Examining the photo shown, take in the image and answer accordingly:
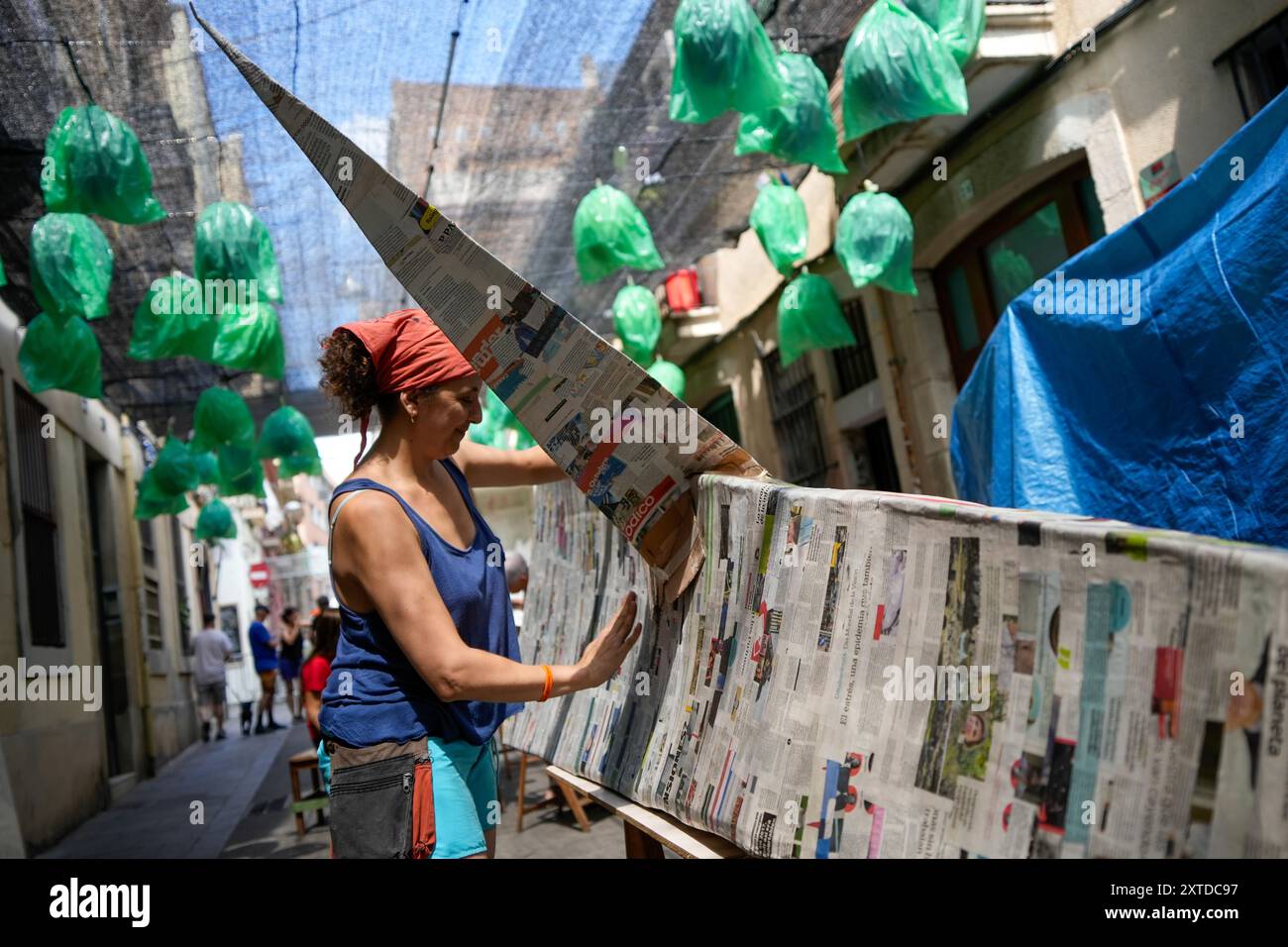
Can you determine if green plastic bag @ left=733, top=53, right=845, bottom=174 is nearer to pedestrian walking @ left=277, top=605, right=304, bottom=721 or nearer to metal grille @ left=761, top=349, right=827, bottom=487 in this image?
metal grille @ left=761, top=349, right=827, bottom=487

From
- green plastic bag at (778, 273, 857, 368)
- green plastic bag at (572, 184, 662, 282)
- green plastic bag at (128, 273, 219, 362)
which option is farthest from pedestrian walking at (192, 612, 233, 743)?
green plastic bag at (778, 273, 857, 368)

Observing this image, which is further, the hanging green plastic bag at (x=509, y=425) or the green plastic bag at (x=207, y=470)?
the green plastic bag at (x=207, y=470)

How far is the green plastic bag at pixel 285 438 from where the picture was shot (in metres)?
10.6

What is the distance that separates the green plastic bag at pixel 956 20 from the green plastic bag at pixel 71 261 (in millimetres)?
4914

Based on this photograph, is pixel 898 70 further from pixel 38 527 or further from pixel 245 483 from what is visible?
pixel 38 527

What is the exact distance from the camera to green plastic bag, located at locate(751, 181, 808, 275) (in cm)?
848

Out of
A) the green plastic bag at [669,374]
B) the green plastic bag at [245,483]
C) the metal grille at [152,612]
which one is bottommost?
the metal grille at [152,612]

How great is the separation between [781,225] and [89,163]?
485 centimetres

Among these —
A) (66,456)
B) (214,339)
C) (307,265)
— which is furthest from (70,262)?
(66,456)

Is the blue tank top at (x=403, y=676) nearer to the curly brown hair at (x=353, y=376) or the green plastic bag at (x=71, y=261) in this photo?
the curly brown hair at (x=353, y=376)

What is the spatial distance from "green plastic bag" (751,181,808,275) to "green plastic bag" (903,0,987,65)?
2.11 m

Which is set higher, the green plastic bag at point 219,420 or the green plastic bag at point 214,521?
the green plastic bag at point 219,420

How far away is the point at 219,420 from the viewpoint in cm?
927

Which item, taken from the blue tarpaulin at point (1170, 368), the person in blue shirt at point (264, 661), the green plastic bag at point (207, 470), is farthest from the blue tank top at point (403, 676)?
the person in blue shirt at point (264, 661)
